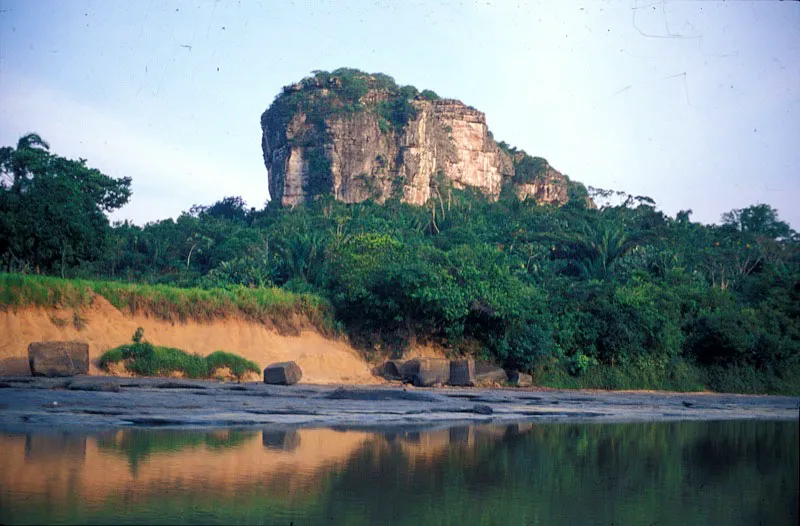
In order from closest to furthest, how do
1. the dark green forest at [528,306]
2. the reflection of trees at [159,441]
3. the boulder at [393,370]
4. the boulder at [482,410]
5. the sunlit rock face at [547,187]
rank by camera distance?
1. the reflection of trees at [159,441]
2. the boulder at [482,410]
3. the boulder at [393,370]
4. the dark green forest at [528,306]
5. the sunlit rock face at [547,187]

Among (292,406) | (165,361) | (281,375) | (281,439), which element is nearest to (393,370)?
(281,375)

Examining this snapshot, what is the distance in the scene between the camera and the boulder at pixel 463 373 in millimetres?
22828

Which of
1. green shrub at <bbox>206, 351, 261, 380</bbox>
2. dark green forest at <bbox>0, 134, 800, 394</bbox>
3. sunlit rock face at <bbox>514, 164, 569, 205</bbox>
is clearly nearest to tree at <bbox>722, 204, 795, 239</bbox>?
dark green forest at <bbox>0, 134, 800, 394</bbox>

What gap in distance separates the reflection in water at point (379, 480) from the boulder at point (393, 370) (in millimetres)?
11714

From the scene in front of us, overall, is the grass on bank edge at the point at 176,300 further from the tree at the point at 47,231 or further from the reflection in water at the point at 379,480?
the reflection in water at the point at 379,480

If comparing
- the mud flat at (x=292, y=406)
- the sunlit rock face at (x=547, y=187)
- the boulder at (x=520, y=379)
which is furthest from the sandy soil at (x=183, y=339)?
the sunlit rock face at (x=547, y=187)

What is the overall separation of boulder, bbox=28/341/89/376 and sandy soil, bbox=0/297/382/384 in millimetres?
499

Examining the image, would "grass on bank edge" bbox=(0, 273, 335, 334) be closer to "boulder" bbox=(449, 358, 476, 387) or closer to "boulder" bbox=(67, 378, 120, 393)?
"boulder" bbox=(449, 358, 476, 387)

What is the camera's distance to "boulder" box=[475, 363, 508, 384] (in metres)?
23.7

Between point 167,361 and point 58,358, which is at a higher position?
point 58,358

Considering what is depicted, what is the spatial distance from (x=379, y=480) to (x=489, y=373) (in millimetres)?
16413

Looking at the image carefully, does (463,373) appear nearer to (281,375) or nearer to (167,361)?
(281,375)

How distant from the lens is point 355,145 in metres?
83.1

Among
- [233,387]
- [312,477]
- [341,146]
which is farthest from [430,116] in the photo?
[312,477]
